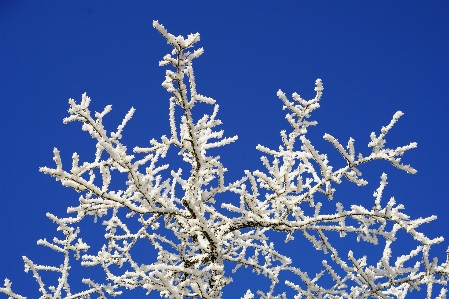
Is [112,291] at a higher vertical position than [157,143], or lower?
lower

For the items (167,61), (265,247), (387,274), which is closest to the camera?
(167,61)

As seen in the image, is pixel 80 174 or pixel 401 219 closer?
pixel 80 174

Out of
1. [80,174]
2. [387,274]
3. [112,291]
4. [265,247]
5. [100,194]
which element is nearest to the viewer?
[80,174]

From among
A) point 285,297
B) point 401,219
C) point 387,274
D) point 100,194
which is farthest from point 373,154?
point 285,297

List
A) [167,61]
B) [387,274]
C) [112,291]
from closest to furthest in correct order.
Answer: [167,61]
[387,274]
[112,291]

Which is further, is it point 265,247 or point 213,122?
point 265,247

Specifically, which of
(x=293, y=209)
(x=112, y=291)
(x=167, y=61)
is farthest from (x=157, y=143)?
(x=112, y=291)

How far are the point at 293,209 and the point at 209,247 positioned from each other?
1.08 meters

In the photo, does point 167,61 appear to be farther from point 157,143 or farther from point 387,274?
point 387,274

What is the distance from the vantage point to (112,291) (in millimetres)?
5273

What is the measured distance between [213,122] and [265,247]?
3.08 metres

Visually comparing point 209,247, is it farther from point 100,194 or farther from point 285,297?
point 285,297

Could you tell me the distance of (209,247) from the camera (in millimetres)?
4184

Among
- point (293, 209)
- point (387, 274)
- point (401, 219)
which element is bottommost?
point (387, 274)
